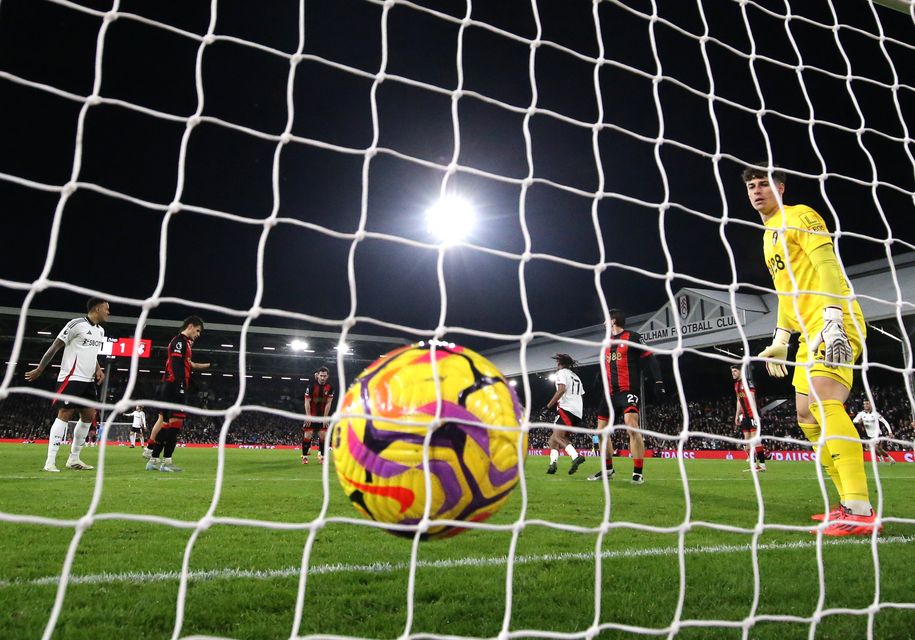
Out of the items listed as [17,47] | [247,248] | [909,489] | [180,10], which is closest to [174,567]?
[909,489]

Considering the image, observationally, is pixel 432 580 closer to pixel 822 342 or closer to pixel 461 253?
pixel 822 342

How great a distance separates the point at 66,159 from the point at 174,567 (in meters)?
14.0

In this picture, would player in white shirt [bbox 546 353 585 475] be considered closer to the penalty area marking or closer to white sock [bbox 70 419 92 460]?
the penalty area marking

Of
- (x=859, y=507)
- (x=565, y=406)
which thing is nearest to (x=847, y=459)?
(x=859, y=507)

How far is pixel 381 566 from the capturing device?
255 cm

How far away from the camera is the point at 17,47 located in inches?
408

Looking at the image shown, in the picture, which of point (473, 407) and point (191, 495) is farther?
point (191, 495)

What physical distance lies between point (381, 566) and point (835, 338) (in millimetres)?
2460

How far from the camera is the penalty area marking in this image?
2.25 metres

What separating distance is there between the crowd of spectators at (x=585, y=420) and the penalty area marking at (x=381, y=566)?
16.9 metres

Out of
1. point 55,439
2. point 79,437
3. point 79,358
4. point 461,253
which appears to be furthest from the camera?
point 461,253

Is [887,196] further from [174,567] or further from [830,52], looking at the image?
[174,567]

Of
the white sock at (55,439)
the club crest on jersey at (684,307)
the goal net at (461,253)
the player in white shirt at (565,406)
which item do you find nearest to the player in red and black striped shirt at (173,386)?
the goal net at (461,253)

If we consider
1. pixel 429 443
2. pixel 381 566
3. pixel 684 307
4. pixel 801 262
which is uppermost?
pixel 684 307
